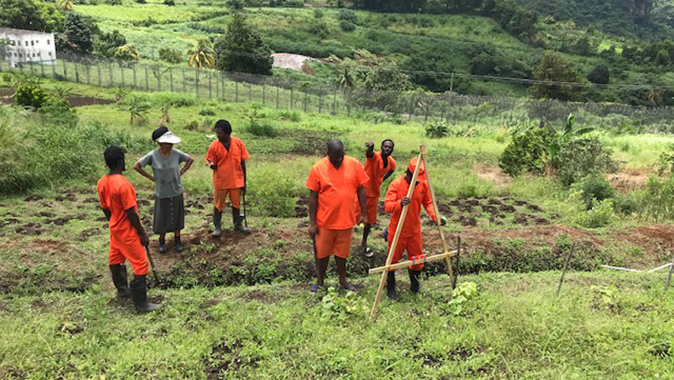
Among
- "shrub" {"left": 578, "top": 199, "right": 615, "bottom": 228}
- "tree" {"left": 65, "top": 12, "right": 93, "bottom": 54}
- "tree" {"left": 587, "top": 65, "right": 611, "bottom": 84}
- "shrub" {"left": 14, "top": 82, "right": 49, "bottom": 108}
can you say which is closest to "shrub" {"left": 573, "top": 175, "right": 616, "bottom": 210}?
"shrub" {"left": 578, "top": 199, "right": 615, "bottom": 228}

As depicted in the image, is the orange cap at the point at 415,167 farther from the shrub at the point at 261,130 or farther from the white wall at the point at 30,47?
the white wall at the point at 30,47

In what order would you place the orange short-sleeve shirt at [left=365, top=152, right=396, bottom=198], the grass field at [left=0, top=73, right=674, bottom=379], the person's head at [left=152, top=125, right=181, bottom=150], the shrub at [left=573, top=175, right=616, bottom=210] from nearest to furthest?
the grass field at [left=0, top=73, right=674, bottom=379] < the person's head at [left=152, top=125, right=181, bottom=150] < the orange short-sleeve shirt at [left=365, top=152, right=396, bottom=198] < the shrub at [left=573, top=175, right=616, bottom=210]

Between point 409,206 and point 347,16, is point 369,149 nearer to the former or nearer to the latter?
point 409,206

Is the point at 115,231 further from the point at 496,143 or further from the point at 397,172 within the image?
the point at 496,143

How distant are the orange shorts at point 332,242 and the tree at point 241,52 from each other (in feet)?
132

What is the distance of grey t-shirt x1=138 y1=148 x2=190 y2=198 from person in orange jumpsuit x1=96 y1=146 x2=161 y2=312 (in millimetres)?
1124

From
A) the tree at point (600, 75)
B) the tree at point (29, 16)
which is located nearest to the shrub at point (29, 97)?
the tree at point (29, 16)

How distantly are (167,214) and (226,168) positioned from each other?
39.0 inches

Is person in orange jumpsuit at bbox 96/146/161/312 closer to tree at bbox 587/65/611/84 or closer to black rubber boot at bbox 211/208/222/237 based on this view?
black rubber boot at bbox 211/208/222/237

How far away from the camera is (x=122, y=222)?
14.7ft

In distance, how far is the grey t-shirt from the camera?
5.66 m

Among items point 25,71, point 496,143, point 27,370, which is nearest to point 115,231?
point 27,370

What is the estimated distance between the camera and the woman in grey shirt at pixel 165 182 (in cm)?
563

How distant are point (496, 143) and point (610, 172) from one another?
24.4ft
